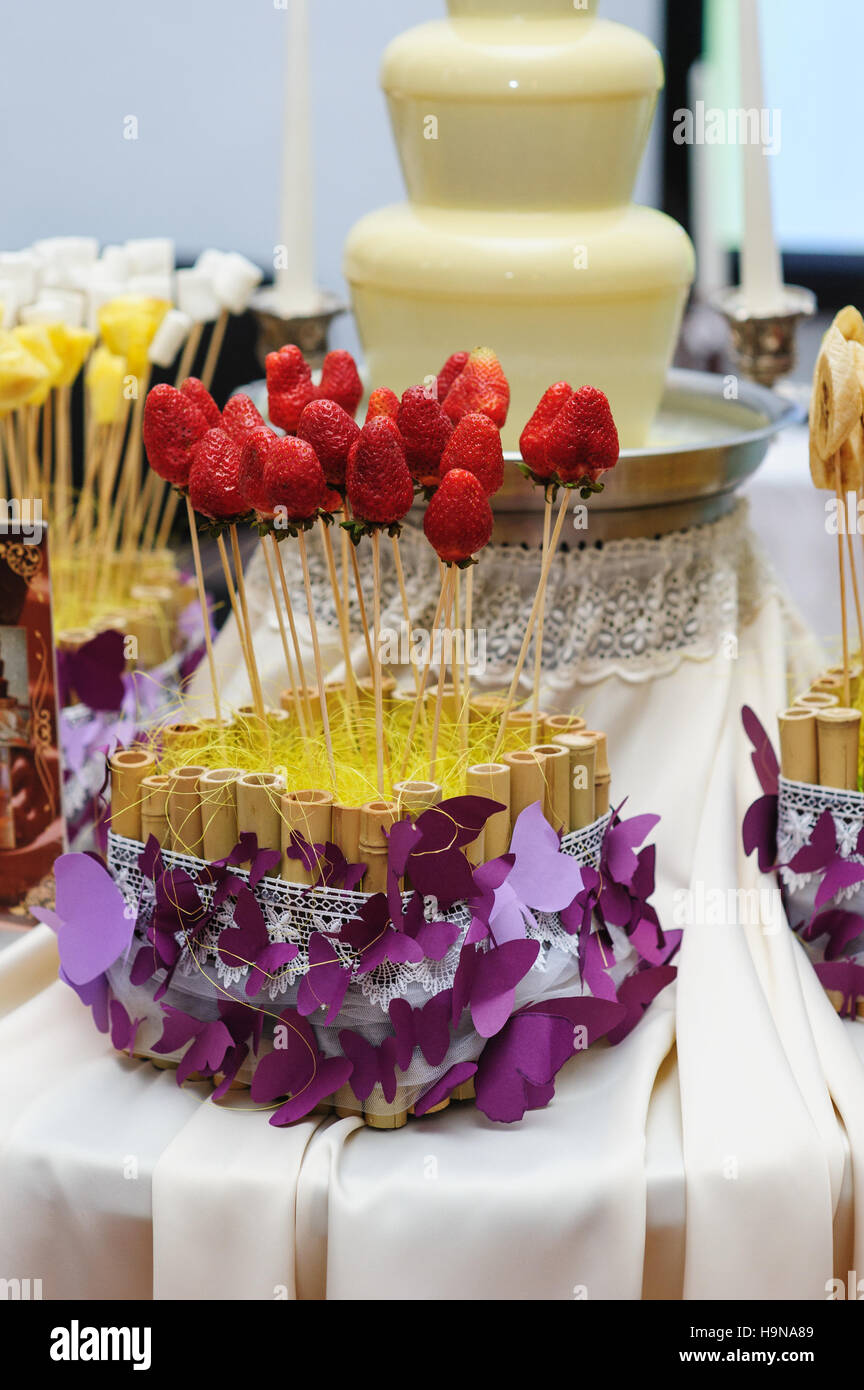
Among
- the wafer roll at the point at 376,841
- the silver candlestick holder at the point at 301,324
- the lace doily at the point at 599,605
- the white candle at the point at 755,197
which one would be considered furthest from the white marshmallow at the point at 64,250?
the wafer roll at the point at 376,841

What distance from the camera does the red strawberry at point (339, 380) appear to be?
912 millimetres

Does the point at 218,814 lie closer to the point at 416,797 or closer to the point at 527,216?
the point at 416,797

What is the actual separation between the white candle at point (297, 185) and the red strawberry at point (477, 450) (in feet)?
2.53

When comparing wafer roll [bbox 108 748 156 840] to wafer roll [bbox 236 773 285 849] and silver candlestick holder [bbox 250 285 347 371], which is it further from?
silver candlestick holder [bbox 250 285 347 371]

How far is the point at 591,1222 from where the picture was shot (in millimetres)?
739

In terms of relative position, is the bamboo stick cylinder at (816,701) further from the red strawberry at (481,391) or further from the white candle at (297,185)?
the white candle at (297,185)

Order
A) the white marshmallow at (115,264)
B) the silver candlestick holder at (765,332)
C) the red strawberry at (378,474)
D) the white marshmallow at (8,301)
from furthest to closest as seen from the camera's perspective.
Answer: the silver candlestick holder at (765,332)
the white marshmallow at (115,264)
the white marshmallow at (8,301)
the red strawberry at (378,474)

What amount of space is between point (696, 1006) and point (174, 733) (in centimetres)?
39

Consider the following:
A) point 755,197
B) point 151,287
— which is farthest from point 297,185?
point 755,197

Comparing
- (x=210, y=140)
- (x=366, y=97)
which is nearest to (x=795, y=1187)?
(x=210, y=140)

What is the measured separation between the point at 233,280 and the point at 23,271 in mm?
203

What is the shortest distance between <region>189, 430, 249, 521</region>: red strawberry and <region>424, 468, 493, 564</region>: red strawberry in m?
0.11

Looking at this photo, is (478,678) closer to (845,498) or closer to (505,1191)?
(845,498)

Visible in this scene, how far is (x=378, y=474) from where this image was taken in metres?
0.73
